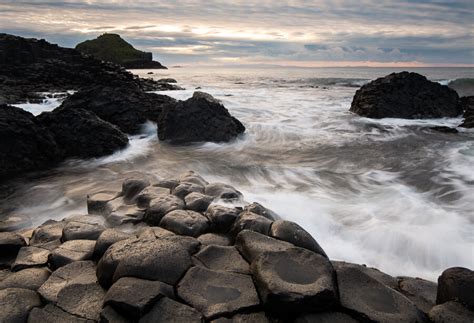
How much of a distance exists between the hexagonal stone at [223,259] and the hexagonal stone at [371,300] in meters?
0.87

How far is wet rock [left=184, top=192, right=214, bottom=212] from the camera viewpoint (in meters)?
5.09

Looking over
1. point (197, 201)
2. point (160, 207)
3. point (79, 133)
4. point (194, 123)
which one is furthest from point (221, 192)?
point (194, 123)

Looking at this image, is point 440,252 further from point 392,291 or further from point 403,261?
point 392,291

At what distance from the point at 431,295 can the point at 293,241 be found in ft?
4.52

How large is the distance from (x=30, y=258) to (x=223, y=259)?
205cm

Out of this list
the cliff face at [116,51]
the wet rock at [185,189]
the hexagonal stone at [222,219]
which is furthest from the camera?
the cliff face at [116,51]

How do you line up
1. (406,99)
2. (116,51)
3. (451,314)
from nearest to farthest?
1. (451,314)
2. (406,99)
3. (116,51)

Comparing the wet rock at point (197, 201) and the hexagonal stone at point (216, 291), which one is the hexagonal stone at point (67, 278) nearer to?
the hexagonal stone at point (216, 291)

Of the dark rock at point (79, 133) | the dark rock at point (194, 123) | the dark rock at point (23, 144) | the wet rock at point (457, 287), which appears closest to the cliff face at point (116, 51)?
the dark rock at point (194, 123)

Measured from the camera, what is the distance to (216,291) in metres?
3.32

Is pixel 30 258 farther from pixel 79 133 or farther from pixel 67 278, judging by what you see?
pixel 79 133

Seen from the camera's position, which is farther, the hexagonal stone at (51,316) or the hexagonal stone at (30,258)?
the hexagonal stone at (30,258)

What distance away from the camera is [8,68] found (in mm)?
28641

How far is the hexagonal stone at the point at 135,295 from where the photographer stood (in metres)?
3.02
